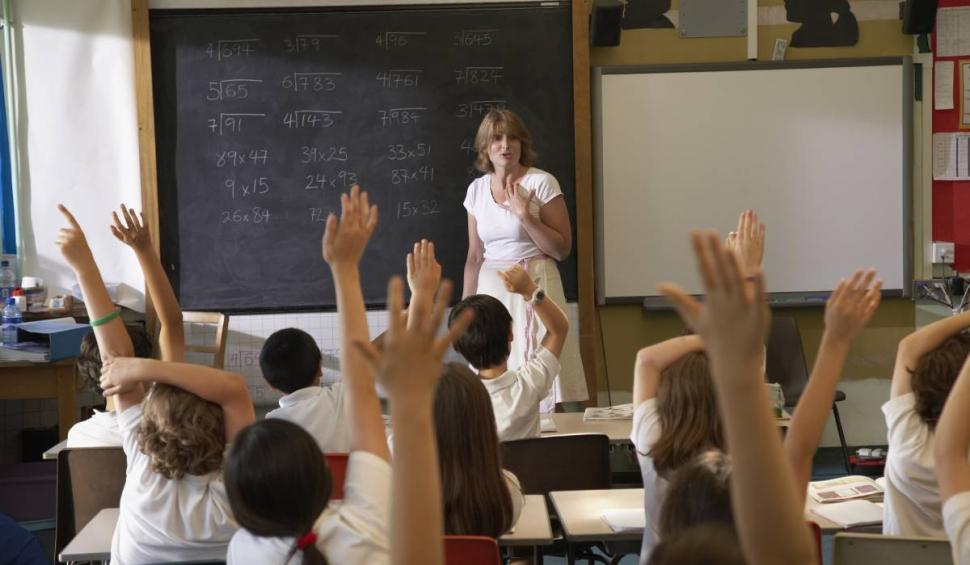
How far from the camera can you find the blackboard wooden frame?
18.0ft

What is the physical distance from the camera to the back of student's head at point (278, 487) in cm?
162

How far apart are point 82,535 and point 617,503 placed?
4.41 feet

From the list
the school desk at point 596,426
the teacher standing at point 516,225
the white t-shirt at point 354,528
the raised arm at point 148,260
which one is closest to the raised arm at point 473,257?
the teacher standing at point 516,225

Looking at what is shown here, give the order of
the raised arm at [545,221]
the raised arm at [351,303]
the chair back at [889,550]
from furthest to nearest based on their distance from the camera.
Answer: the raised arm at [545,221]
the chair back at [889,550]
the raised arm at [351,303]

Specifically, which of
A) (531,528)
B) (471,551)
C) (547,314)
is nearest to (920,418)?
(531,528)

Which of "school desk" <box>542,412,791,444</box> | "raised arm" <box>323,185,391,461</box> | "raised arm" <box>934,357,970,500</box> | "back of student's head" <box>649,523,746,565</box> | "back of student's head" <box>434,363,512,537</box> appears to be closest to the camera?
"back of student's head" <box>649,523,746,565</box>

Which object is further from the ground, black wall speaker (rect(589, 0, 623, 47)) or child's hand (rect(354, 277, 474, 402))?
black wall speaker (rect(589, 0, 623, 47))

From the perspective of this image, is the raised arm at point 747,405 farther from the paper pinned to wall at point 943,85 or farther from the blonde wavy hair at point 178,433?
the paper pinned to wall at point 943,85

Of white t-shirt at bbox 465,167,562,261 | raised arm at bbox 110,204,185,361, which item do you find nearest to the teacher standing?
white t-shirt at bbox 465,167,562,261

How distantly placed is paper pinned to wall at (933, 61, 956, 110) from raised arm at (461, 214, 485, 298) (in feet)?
8.59

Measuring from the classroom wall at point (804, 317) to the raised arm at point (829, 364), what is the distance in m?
4.14

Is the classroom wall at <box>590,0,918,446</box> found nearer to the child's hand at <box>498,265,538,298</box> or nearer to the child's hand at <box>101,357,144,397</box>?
the child's hand at <box>498,265,538,298</box>

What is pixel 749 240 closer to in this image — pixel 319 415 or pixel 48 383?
pixel 319 415

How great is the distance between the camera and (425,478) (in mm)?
1155
